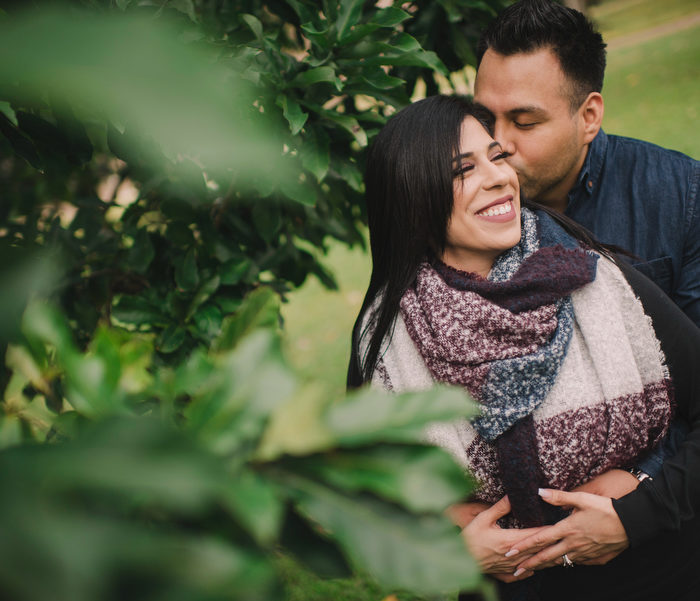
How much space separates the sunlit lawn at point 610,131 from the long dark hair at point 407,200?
0.33 m

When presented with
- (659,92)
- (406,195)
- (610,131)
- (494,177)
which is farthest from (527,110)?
(659,92)

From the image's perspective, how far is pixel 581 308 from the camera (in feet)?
5.47

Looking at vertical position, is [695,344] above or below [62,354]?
below

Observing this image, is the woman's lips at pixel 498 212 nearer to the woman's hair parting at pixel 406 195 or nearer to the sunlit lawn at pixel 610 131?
the woman's hair parting at pixel 406 195

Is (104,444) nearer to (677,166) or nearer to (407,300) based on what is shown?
(407,300)

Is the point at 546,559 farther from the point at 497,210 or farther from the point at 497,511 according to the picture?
the point at 497,210

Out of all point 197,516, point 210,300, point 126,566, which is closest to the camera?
point 126,566

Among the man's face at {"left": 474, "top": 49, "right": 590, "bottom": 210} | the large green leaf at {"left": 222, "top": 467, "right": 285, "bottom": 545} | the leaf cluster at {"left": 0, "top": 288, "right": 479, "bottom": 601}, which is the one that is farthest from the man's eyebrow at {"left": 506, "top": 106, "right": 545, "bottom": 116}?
the large green leaf at {"left": 222, "top": 467, "right": 285, "bottom": 545}

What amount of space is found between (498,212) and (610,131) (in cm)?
999

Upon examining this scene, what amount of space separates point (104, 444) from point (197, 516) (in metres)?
0.16

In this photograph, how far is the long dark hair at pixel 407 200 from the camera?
5.83ft

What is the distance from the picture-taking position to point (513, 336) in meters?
1.66

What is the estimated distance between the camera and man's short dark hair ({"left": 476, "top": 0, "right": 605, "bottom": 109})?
208 cm

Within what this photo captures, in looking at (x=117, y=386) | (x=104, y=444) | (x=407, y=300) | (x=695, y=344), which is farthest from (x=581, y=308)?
(x=104, y=444)
